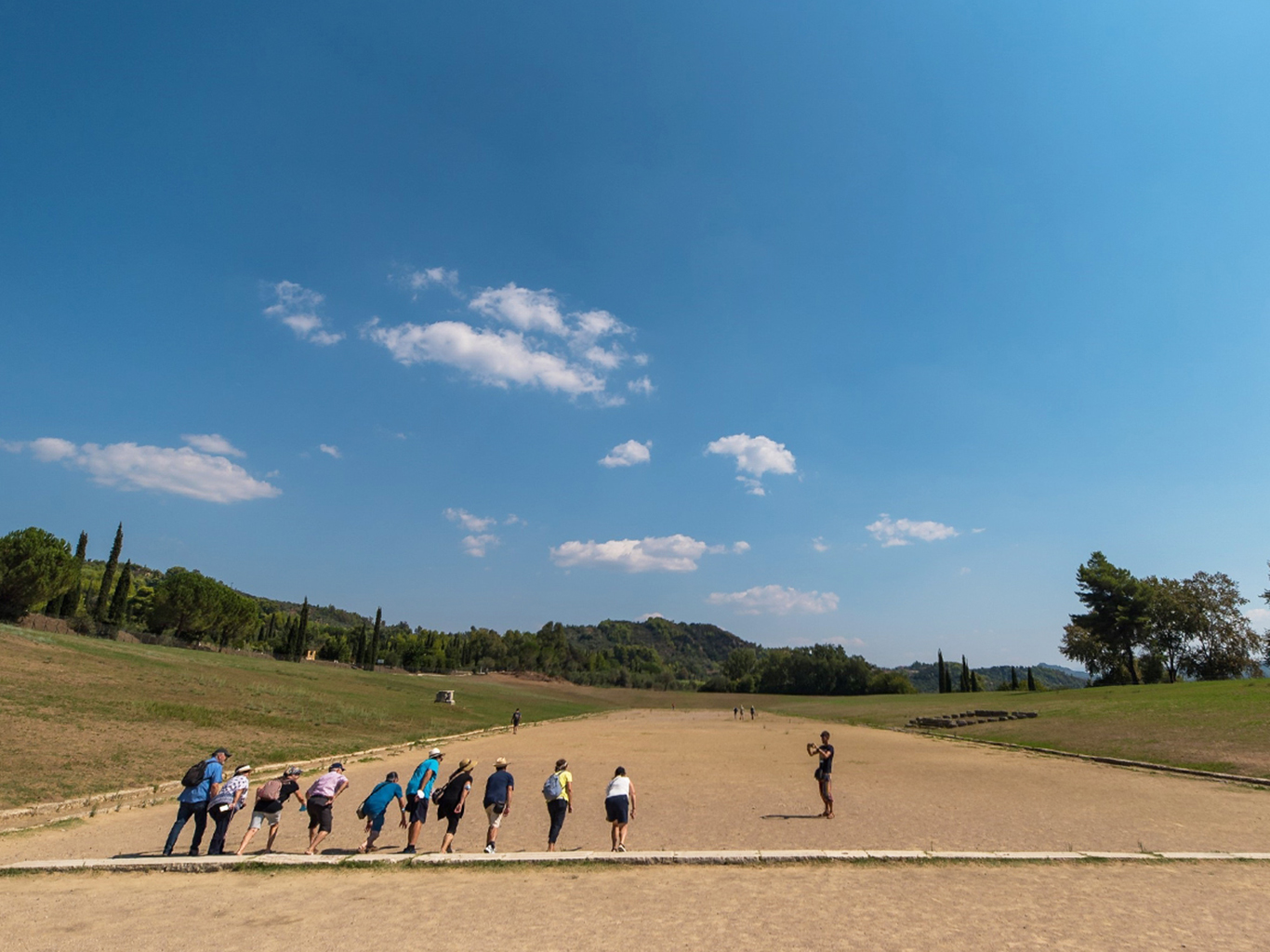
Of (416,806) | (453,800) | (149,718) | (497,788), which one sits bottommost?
(149,718)

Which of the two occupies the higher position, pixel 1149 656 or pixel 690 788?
pixel 1149 656

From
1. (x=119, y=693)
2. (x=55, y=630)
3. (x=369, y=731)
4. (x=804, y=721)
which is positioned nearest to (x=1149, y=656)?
(x=804, y=721)

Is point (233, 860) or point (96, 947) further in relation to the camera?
point (233, 860)

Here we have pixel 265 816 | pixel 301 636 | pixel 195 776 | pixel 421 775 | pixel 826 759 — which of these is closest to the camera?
pixel 195 776

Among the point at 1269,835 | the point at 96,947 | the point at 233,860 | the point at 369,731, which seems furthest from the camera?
the point at 369,731

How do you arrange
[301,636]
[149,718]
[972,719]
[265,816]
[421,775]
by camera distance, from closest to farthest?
[265,816] → [421,775] → [149,718] → [972,719] → [301,636]

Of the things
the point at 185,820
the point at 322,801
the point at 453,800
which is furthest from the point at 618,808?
the point at 185,820

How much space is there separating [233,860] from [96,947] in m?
4.16

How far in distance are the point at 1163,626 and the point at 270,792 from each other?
10036 cm

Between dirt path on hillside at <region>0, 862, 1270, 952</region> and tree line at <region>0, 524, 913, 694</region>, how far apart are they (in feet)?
221

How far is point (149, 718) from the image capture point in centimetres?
2602

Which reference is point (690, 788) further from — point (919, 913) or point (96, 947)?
point (96, 947)

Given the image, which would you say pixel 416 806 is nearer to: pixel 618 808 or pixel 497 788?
pixel 497 788

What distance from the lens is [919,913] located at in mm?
9109
